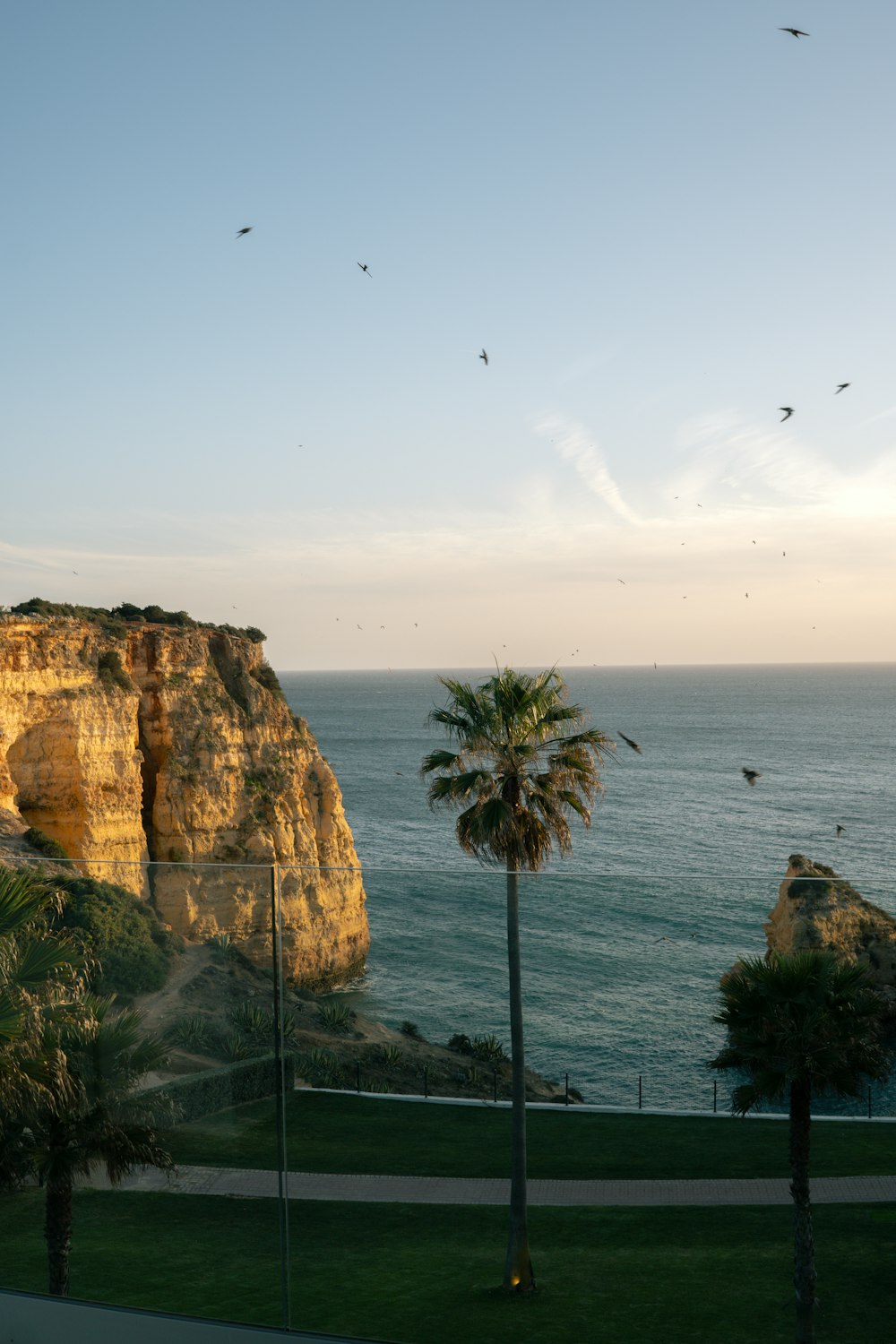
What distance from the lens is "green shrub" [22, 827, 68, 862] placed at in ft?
84.6

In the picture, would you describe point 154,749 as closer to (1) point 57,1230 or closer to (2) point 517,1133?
(1) point 57,1230

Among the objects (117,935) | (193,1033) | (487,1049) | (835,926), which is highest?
(835,926)

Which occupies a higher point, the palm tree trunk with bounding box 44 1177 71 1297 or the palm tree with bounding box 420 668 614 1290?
the palm tree with bounding box 420 668 614 1290

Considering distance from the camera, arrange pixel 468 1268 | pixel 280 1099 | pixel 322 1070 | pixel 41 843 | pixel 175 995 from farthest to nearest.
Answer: pixel 41 843
pixel 175 995
pixel 322 1070
pixel 280 1099
pixel 468 1268

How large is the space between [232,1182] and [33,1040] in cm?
106

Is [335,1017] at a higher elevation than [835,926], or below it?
below

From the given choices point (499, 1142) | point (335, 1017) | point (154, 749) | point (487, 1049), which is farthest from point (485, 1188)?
point (154, 749)

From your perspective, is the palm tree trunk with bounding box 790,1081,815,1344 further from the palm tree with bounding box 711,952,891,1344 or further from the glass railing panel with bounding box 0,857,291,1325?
the glass railing panel with bounding box 0,857,291,1325

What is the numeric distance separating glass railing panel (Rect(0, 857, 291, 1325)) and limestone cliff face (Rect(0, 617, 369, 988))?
66.9 feet

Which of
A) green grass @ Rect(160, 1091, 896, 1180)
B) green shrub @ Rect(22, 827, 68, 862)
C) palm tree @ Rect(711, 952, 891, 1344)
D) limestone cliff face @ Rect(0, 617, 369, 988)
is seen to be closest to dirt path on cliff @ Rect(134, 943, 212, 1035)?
green grass @ Rect(160, 1091, 896, 1180)

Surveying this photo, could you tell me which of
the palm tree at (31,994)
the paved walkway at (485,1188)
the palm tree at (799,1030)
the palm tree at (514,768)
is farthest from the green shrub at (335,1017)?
the palm tree at (514,768)

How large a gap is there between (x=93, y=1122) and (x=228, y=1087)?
572 mm

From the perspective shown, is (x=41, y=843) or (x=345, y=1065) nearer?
(x=345, y=1065)

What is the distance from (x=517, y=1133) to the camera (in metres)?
4.19
